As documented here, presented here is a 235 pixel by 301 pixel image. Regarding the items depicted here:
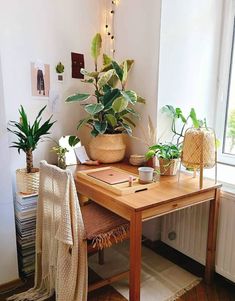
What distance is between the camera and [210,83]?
2041mm

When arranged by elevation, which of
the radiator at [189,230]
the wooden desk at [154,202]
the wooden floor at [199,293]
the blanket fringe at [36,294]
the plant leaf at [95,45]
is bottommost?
the wooden floor at [199,293]

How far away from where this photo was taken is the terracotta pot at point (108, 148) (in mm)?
1944

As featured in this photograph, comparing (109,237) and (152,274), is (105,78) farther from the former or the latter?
(152,274)

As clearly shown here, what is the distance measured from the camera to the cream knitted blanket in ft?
4.19

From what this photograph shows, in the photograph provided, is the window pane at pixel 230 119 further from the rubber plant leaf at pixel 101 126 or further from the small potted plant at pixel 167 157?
the rubber plant leaf at pixel 101 126

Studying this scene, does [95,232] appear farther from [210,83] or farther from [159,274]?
[210,83]

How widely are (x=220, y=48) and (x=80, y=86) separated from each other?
3.73 ft

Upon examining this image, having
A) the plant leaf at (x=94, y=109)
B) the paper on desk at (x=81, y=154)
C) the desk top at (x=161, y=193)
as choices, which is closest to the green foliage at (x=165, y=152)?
the desk top at (x=161, y=193)

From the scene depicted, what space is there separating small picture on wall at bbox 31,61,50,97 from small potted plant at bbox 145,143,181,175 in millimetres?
912

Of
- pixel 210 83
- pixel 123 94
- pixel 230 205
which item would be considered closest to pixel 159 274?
pixel 230 205

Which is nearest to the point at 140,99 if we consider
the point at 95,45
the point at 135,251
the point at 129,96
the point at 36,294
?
the point at 129,96

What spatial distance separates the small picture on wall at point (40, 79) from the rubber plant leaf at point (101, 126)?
0.46 m

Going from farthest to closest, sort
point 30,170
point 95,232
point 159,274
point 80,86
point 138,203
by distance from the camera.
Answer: point 80,86 → point 159,274 → point 30,170 → point 95,232 → point 138,203

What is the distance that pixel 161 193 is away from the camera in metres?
1.41
